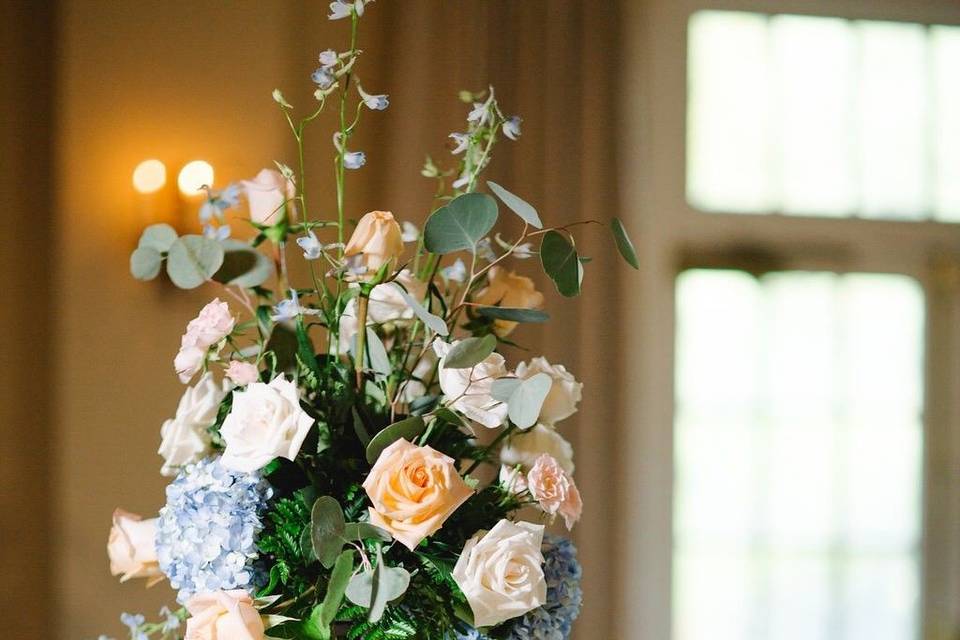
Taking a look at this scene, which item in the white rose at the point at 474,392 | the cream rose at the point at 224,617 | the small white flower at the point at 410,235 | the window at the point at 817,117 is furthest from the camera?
the window at the point at 817,117

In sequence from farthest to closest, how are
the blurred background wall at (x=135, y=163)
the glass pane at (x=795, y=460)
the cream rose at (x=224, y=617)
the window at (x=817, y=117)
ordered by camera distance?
the window at (x=817, y=117)
the glass pane at (x=795, y=460)
the blurred background wall at (x=135, y=163)
the cream rose at (x=224, y=617)

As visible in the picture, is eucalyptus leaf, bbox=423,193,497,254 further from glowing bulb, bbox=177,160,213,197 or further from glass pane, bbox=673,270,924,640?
glass pane, bbox=673,270,924,640

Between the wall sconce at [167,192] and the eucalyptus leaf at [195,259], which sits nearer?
the eucalyptus leaf at [195,259]

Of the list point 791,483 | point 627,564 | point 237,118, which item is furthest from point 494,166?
point 791,483

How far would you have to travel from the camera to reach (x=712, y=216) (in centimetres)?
284

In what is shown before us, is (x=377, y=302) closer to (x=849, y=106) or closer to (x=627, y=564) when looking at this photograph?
(x=627, y=564)

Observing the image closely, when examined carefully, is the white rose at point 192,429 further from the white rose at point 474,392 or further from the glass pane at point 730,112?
the glass pane at point 730,112

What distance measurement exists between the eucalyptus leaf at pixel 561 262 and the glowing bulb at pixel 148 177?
1717 millimetres

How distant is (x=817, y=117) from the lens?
301 cm

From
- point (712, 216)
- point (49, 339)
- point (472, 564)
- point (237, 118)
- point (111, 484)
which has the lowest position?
point (111, 484)

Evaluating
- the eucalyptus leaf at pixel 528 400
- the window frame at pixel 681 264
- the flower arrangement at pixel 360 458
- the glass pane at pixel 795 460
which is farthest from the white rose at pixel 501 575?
the glass pane at pixel 795 460

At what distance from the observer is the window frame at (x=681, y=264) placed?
2654 mm

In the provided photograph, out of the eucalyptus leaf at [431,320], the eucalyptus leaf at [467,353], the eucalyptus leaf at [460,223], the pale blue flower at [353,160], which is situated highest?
the pale blue flower at [353,160]

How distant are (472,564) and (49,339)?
74.1 inches
